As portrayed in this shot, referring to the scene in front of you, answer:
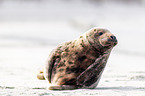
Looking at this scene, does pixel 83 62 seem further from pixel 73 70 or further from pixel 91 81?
pixel 91 81

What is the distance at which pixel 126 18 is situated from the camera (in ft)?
57.8

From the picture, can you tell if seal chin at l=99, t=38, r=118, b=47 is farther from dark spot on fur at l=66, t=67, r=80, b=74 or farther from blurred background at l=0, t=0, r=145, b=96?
blurred background at l=0, t=0, r=145, b=96

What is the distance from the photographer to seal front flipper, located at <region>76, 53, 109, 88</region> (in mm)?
4094

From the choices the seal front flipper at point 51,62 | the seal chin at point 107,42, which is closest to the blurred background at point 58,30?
the seal front flipper at point 51,62

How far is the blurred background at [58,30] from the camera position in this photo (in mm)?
6375

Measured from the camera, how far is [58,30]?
14375mm

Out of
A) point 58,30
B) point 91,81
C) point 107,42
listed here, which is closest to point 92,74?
point 91,81

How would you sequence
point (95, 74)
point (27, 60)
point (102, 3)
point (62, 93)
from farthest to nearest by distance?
point (102, 3) → point (27, 60) → point (95, 74) → point (62, 93)

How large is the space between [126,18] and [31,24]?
4.79 m

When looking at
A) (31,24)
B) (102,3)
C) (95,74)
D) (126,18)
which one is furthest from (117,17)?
(95,74)

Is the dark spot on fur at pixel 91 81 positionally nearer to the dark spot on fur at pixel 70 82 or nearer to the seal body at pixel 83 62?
the seal body at pixel 83 62

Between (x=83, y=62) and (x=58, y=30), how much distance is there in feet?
34.0

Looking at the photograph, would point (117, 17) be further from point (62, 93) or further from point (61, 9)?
point (62, 93)

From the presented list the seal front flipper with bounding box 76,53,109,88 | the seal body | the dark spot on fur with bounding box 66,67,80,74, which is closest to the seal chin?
the seal body
